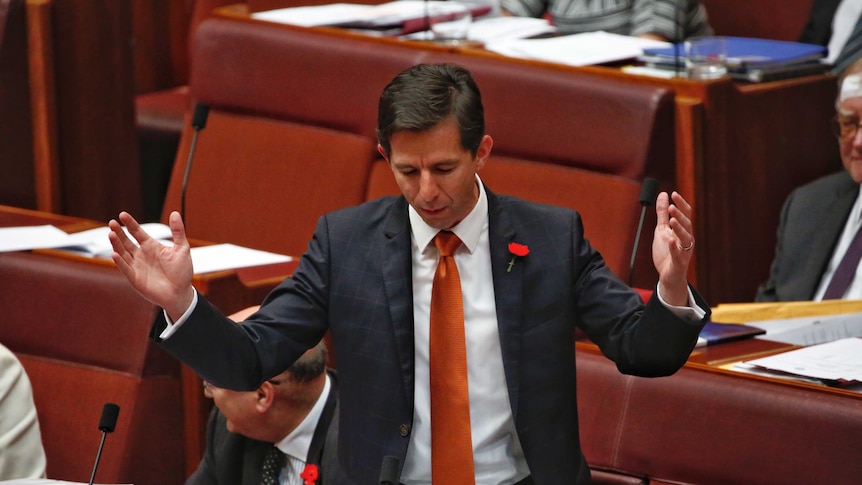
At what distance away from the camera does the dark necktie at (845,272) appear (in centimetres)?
203

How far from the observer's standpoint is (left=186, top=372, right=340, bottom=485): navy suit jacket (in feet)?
5.44

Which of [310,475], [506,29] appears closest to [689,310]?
[310,475]

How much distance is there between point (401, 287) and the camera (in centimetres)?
128

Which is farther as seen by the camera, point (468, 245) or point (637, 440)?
point (637, 440)

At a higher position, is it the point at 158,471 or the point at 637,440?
the point at 637,440

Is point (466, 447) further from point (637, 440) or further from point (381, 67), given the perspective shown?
point (381, 67)

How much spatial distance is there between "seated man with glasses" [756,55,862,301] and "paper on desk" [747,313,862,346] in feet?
0.78

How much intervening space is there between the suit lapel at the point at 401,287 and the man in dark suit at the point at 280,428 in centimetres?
39

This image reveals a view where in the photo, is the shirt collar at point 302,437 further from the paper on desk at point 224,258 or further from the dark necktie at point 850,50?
the dark necktie at point 850,50

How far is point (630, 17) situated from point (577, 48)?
18.6 inches

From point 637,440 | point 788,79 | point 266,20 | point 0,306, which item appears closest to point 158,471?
point 0,306

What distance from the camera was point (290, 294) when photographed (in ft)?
4.22

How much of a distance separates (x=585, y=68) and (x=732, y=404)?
80cm

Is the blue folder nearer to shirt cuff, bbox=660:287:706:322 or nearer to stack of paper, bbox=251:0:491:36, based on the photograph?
stack of paper, bbox=251:0:491:36
